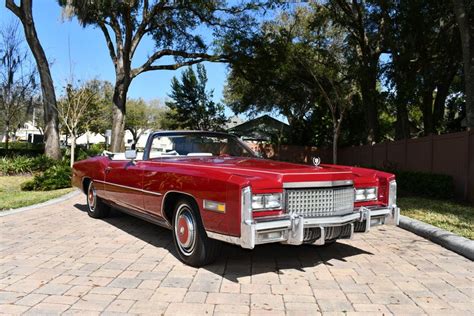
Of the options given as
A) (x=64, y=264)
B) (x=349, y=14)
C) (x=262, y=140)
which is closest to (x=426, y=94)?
(x=349, y=14)

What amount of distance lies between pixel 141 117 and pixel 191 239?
56.2 m

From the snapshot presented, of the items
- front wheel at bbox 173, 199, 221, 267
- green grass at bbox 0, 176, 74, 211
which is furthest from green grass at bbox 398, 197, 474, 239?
green grass at bbox 0, 176, 74, 211

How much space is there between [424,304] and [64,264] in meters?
3.76

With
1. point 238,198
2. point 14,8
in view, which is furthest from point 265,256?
point 14,8

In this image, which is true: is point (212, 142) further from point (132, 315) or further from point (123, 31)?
point (123, 31)

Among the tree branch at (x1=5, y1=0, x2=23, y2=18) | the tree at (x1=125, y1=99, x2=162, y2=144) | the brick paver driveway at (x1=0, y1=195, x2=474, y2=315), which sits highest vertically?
the tree branch at (x1=5, y1=0, x2=23, y2=18)

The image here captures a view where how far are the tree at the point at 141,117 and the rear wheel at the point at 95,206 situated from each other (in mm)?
48768

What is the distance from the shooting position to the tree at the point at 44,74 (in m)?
16.4

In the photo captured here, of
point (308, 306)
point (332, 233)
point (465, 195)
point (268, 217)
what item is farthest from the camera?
point (465, 195)

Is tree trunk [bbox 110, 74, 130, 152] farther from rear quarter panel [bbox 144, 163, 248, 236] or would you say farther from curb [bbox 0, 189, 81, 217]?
rear quarter panel [bbox 144, 163, 248, 236]

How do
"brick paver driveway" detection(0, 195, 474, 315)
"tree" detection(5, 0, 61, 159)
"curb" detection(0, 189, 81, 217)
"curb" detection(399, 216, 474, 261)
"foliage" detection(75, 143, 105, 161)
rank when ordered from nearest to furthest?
1. "brick paver driveway" detection(0, 195, 474, 315)
2. "curb" detection(399, 216, 474, 261)
3. "curb" detection(0, 189, 81, 217)
4. "tree" detection(5, 0, 61, 159)
5. "foliage" detection(75, 143, 105, 161)

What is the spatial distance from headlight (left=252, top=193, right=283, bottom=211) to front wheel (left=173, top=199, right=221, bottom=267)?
0.81 metres

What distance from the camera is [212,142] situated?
21.0 ft

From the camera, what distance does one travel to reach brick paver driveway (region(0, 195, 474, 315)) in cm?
378
